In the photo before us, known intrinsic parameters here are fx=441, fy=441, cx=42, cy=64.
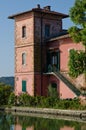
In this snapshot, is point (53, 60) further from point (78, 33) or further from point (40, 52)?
point (78, 33)

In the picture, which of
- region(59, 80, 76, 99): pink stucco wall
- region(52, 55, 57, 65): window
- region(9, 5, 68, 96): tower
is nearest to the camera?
region(59, 80, 76, 99): pink stucco wall

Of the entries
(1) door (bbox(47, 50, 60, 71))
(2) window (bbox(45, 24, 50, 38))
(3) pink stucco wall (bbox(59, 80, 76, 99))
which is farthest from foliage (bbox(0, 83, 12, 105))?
(2) window (bbox(45, 24, 50, 38))

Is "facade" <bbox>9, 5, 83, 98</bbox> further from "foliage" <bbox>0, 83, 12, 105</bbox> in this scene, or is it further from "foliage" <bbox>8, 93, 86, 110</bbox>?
"foliage" <bbox>8, 93, 86, 110</bbox>

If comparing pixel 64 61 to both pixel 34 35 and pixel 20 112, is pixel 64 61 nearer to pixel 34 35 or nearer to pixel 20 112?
pixel 34 35

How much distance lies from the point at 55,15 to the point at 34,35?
137 inches

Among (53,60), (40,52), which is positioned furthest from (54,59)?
(40,52)

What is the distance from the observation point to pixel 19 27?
45.3 m

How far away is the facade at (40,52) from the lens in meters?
42.1

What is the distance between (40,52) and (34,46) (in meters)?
1.03

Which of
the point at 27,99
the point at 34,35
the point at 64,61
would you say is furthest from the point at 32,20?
the point at 27,99

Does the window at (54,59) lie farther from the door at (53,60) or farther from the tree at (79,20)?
the tree at (79,20)

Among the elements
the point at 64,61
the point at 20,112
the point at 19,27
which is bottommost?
the point at 20,112

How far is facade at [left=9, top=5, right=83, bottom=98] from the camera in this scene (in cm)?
4212

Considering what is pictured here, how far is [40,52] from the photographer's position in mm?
43750
